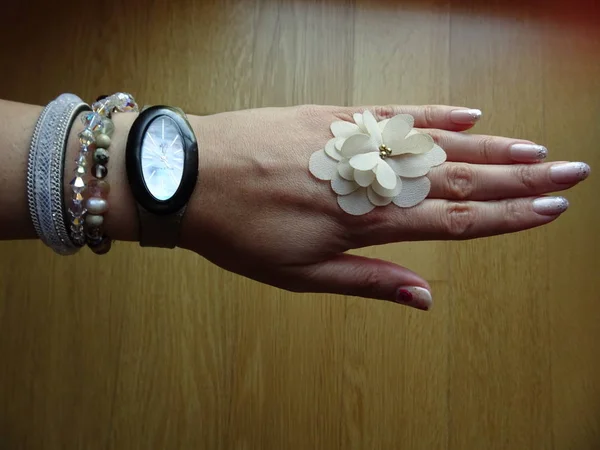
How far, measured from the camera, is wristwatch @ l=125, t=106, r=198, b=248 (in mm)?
618

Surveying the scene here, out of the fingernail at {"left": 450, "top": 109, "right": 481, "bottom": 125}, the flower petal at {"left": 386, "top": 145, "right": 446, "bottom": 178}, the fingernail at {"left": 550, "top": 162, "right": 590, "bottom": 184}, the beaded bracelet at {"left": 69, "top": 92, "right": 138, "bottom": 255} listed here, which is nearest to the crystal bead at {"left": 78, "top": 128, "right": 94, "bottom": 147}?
the beaded bracelet at {"left": 69, "top": 92, "right": 138, "bottom": 255}

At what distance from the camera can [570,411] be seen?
1109 millimetres

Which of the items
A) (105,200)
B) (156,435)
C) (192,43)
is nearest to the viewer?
(105,200)

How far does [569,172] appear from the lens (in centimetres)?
64

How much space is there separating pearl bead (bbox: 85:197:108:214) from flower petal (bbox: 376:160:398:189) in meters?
0.35

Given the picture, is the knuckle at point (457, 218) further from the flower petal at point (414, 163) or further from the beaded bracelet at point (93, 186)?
the beaded bracelet at point (93, 186)

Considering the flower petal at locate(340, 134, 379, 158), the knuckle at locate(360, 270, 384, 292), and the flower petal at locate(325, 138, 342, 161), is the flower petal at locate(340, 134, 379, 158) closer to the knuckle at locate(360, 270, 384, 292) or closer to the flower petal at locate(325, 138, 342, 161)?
the flower petal at locate(325, 138, 342, 161)

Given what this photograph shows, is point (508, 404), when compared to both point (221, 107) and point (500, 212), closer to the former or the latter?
point (500, 212)

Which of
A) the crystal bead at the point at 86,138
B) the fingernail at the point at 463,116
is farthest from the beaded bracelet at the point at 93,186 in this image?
the fingernail at the point at 463,116

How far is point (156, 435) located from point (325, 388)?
370mm

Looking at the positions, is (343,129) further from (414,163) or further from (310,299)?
(310,299)

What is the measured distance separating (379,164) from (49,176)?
415 millimetres

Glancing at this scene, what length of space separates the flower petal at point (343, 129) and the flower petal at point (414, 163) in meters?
0.07

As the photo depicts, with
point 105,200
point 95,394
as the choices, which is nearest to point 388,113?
point 105,200
